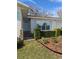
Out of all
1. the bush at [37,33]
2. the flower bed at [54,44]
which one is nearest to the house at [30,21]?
the bush at [37,33]

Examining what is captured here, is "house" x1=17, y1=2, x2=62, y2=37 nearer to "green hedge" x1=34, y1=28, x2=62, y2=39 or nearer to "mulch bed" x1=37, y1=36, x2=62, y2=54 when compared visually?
"green hedge" x1=34, y1=28, x2=62, y2=39

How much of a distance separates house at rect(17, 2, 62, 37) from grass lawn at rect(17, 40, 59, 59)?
0.12 m

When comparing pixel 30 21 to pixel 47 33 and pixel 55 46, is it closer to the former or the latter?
pixel 47 33

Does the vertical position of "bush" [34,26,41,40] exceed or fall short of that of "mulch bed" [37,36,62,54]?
it exceeds it

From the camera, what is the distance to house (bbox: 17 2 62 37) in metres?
1.90

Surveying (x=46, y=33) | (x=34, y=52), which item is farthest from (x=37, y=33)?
(x=34, y=52)

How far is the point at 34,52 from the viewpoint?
1921 millimetres

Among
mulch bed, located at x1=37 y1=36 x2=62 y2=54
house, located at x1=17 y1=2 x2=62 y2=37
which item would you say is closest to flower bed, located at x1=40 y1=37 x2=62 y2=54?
mulch bed, located at x1=37 y1=36 x2=62 y2=54

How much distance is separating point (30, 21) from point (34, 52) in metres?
0.35

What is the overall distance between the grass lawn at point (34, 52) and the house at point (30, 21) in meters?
0.12
